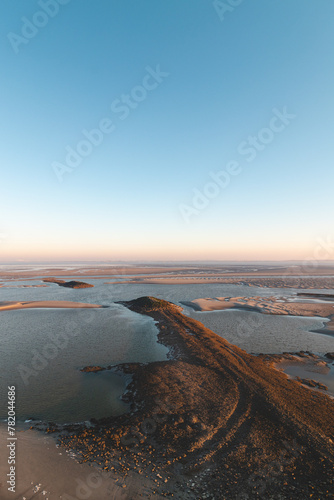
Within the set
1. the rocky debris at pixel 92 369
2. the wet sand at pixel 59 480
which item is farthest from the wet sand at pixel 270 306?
the wet sand at pixel 59 480

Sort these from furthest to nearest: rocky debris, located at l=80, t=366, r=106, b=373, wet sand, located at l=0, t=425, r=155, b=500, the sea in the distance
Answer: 1. rocky debris, located at l=80, t=366, r=106, b=373
2. the sea in the distance
3. wet sand, located at l=0, t=425, r=155, b=500

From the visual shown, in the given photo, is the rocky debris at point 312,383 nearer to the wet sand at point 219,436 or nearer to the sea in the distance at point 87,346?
the wet sand at point 219,436

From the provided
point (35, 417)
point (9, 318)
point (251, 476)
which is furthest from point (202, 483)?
point (9, 318)

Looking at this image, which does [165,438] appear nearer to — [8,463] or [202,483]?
[202,483]

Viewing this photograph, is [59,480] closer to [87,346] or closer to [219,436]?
[219,436]

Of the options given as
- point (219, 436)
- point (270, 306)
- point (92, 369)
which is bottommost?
point (270, 306)

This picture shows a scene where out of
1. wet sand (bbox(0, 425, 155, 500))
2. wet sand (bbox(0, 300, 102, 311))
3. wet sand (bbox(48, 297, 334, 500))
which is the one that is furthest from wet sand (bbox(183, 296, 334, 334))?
wet sand (bbox(0, 425, 155, 500))

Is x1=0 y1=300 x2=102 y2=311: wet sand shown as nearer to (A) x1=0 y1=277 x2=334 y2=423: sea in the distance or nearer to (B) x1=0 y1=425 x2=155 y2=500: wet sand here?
(A) x1=0 y1=277 x2=334 y2=423: sea in the distance

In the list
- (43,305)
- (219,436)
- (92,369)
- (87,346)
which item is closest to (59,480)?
(219,436)

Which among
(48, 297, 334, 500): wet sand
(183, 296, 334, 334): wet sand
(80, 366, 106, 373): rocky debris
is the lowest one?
(183, 296, 334, 334): wet sand
